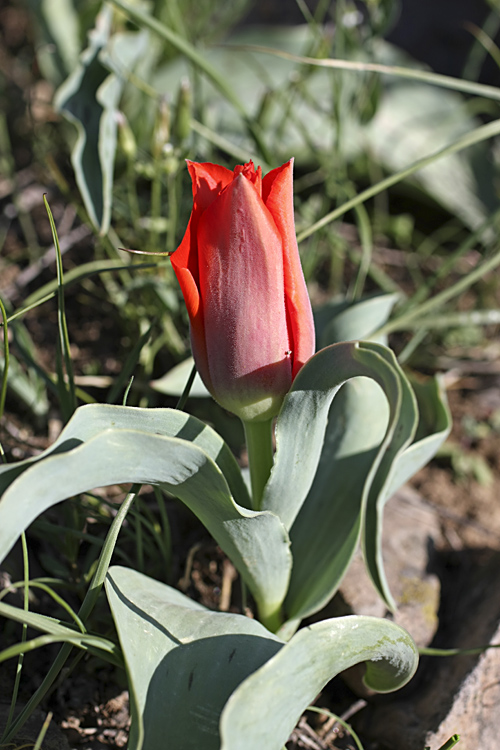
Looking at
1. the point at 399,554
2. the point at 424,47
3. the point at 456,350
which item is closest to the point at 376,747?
the point at 399,554

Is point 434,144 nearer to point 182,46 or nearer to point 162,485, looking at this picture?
point 182,46

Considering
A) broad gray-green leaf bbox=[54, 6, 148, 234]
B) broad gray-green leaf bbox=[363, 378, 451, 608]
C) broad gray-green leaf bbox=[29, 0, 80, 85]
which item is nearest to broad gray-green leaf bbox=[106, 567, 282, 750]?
broad gray-green leaf bbox=[363, 378, 451, 608]

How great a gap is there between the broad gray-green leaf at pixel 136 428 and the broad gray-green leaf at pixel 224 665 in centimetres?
16

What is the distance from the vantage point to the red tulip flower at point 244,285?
22.6 inches

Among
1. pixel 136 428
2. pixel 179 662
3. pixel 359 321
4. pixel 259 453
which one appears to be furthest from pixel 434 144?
pixel 179 662

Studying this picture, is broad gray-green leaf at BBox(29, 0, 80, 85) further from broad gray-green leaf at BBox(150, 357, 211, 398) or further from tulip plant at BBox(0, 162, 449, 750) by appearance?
tulip plant at BBox(0, 162, 449, 750)

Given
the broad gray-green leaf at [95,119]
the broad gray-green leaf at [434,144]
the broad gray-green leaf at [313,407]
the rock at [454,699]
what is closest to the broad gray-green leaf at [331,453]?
the broad gray-green leaf at [313,407]

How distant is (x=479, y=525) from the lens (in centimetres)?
122

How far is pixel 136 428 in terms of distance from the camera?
0.63m

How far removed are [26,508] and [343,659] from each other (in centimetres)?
32

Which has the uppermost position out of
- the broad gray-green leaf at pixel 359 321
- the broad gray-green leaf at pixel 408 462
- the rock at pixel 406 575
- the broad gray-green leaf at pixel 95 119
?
the broad gray-green leaf at pixel 95 119

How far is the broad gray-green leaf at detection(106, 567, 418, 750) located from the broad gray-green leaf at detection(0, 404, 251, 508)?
0.54 ft

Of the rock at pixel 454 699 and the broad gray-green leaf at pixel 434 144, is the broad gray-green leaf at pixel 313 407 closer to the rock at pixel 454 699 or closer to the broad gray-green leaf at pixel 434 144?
the rock at pixel 454 699

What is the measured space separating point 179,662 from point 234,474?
0.68 feet
